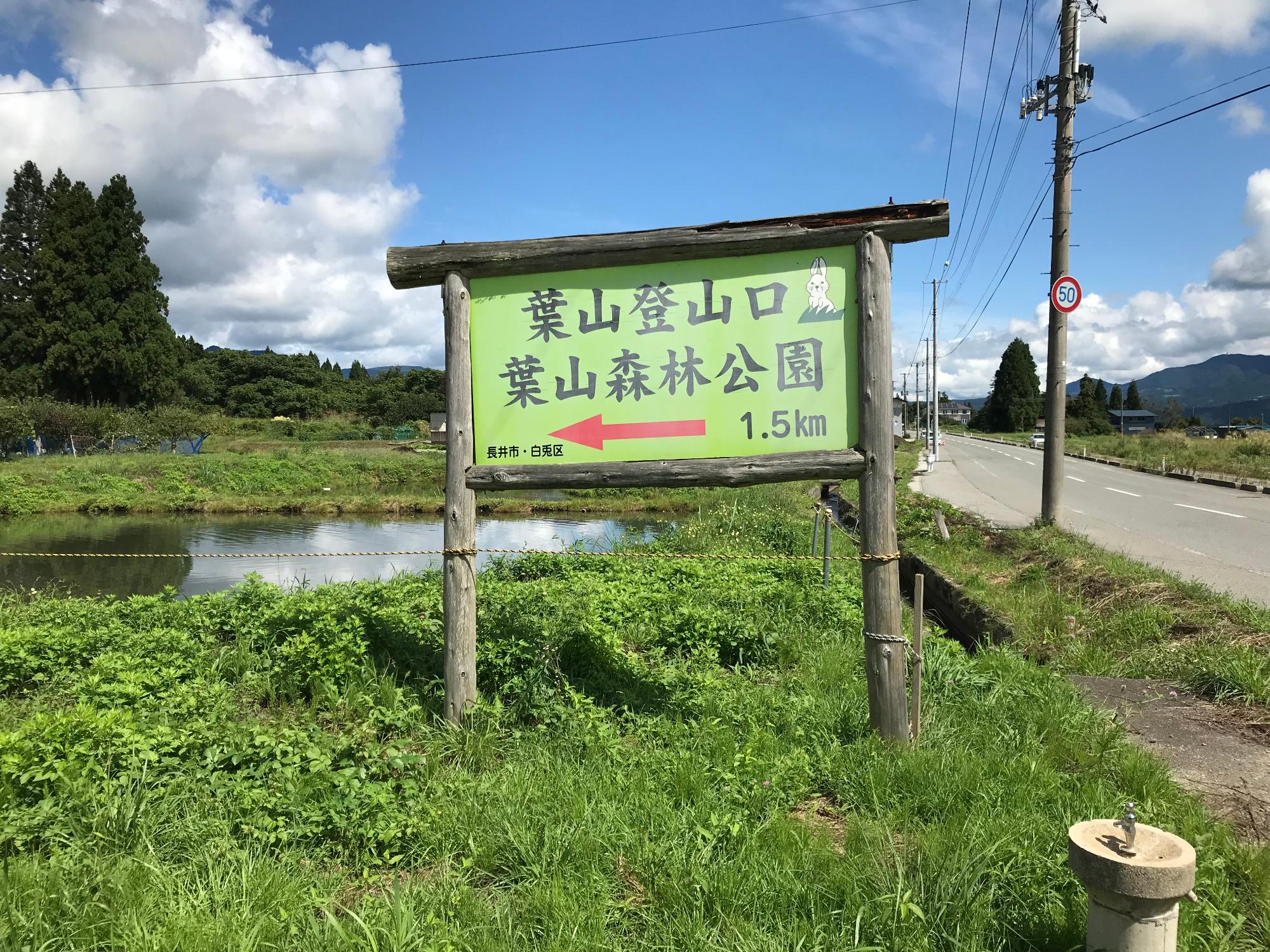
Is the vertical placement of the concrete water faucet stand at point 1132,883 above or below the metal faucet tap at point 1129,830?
below

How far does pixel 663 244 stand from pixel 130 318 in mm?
35596

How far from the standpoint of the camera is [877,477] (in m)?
3.90

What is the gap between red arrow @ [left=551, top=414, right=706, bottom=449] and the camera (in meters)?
4.18

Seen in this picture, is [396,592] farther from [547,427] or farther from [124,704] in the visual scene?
[547,427]

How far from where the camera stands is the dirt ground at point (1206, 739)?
332cm

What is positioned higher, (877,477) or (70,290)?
(70,290)

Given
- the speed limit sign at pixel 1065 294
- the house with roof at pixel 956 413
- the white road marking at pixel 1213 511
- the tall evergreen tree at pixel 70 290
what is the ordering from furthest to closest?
the house with roof at pixel 956 413 < the tall evergreen tree at pixel 70 290 < the white road marking at pixel 1213 511 < the speed limit sign at pixel 1065 294

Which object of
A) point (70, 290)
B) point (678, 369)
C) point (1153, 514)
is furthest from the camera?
point (70, 290)

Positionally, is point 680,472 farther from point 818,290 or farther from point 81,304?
point 81,304

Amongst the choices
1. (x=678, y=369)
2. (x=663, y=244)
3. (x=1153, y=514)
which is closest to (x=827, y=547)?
(x=678, y=369)

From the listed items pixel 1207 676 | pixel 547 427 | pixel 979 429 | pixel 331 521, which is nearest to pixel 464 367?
pixel 547 427

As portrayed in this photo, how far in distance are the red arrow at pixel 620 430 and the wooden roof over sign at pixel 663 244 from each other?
907 millimetres

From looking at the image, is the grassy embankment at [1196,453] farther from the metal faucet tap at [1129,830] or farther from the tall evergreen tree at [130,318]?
the tall evergreen tree at [130,318]

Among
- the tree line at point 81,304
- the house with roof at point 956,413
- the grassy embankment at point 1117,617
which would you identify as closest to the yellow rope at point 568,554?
the grassy embankment at point 1117,617
